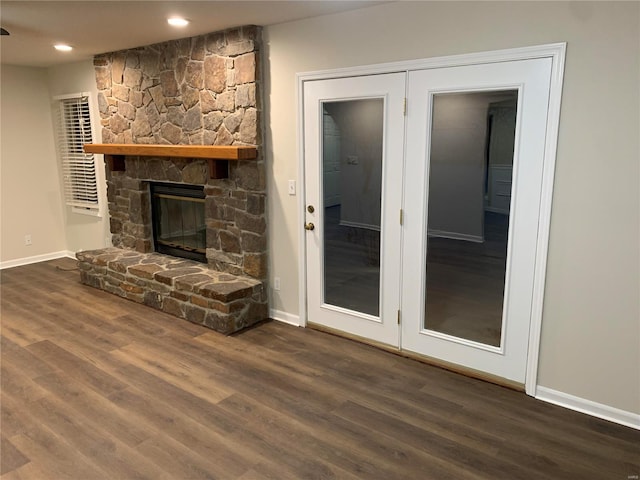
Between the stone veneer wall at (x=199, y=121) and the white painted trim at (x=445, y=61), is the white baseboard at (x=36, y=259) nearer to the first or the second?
the stone veneer wall at (x=199, y=121)

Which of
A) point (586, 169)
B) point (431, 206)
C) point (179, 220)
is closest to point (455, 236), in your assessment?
point (431, 206)

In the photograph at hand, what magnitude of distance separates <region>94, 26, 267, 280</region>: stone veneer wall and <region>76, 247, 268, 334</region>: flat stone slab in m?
0.20

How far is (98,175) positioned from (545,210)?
498 centimetres

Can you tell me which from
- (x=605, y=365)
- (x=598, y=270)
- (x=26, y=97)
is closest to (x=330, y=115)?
(x=598, y=270)

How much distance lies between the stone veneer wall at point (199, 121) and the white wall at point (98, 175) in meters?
0.41

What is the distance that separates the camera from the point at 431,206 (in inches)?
123

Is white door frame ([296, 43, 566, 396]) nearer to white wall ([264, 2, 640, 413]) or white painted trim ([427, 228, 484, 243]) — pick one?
white wall ([264, 2, 640, 413])

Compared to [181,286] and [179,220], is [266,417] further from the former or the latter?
[179,220]

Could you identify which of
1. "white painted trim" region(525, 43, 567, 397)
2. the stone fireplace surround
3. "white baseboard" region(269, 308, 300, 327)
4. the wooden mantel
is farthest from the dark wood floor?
the wooden mantel

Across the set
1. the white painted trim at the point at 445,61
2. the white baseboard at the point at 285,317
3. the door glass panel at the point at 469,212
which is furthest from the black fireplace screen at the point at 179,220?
the door glass panel at the point at 469,212

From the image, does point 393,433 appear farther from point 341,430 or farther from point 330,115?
point 330,115

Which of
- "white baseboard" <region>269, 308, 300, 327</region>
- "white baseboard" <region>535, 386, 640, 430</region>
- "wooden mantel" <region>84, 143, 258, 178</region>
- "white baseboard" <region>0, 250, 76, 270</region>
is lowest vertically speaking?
"white baseboard" <region>535, 386, 640, 430</region>

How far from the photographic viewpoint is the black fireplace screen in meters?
4.61

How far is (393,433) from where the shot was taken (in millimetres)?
2512
